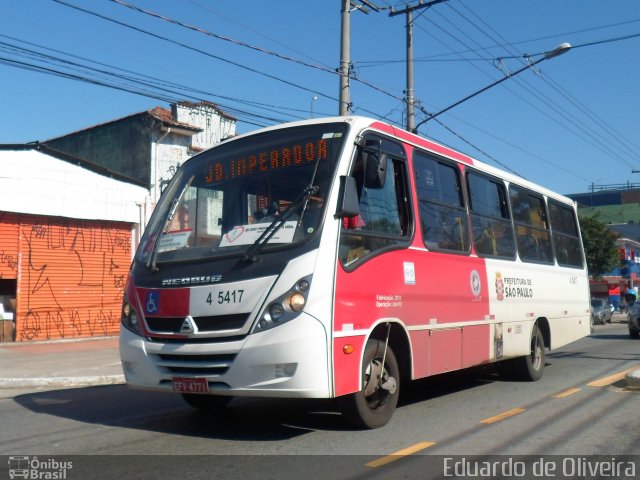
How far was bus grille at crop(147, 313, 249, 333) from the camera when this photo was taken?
582 cm

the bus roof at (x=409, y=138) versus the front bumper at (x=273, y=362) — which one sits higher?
the bus roof at (x=409, y=138)

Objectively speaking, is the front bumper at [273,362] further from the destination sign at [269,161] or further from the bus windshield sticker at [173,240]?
the destination sign at [269,161]

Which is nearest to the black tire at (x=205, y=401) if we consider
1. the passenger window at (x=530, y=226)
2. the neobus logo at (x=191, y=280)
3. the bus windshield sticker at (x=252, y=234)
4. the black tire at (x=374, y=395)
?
the neobus logo at (x=191, y=280)

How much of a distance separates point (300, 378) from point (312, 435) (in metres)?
0.98

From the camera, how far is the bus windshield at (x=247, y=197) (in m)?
6.14

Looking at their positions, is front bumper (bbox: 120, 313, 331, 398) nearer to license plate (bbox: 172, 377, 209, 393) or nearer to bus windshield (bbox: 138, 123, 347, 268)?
license plate (bbox: 172, 377, 209, 393)

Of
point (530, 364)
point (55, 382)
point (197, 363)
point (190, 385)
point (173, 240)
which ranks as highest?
point (173, 240)

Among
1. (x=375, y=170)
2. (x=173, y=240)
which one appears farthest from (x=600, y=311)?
(x=173, y=240)

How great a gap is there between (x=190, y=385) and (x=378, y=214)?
2.48 metres

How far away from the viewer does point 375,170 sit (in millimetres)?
6312

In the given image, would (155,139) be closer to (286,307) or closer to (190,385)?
(190,385)

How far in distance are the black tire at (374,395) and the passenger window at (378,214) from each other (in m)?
0.95

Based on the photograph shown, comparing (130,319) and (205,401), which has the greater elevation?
(130,319)

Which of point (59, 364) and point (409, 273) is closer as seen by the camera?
point (409, 273)
